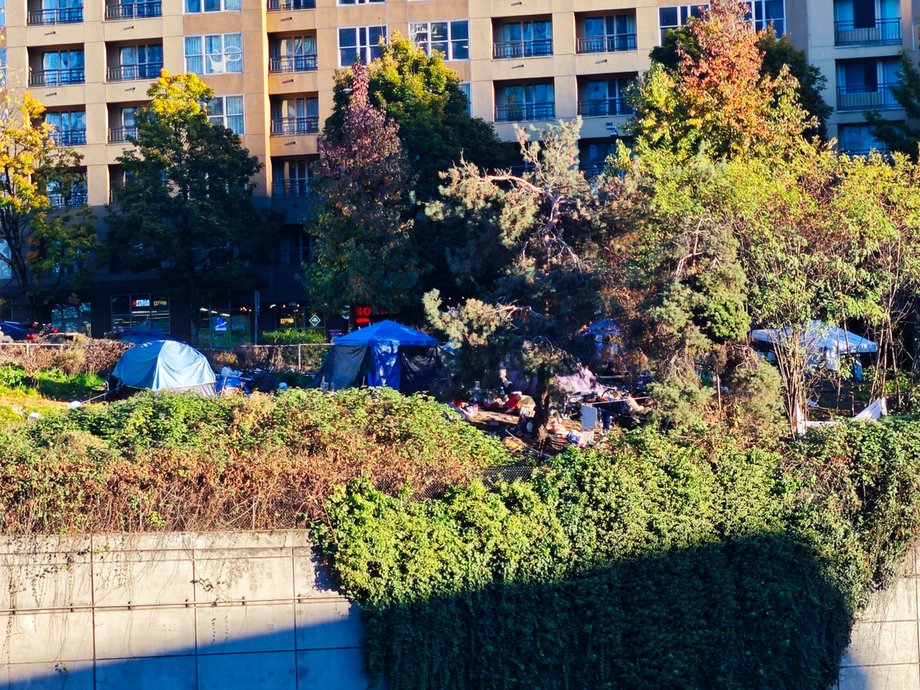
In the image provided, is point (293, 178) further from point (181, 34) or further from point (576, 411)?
point (576, 411)

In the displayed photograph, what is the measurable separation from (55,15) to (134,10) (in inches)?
146

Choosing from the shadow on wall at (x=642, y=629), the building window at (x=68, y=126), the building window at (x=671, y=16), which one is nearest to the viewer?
the shadow on wall at (x=642, y=629)

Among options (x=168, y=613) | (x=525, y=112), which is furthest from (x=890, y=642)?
(x=525, y=112)

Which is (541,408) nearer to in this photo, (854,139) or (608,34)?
(854,139)

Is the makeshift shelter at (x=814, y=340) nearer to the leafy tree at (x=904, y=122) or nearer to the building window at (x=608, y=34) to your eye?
the leafy tree at (x=904, y=122)

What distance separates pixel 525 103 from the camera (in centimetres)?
4703

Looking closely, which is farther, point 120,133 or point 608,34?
point 120,133

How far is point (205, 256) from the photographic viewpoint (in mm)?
45781

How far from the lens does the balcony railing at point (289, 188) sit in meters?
48.9

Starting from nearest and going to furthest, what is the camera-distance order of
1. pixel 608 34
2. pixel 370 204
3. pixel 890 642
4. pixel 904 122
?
1. pixel 890 642
2. pixel 370 204
3. pixel 904 122
4. pixel 608 34

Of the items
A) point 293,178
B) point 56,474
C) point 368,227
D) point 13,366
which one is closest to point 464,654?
point 56,474

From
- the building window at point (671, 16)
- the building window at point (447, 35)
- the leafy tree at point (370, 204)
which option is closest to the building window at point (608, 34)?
the building window at point (671, 16)

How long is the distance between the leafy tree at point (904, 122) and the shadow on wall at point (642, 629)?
27.8 meters

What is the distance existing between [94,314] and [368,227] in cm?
1978
